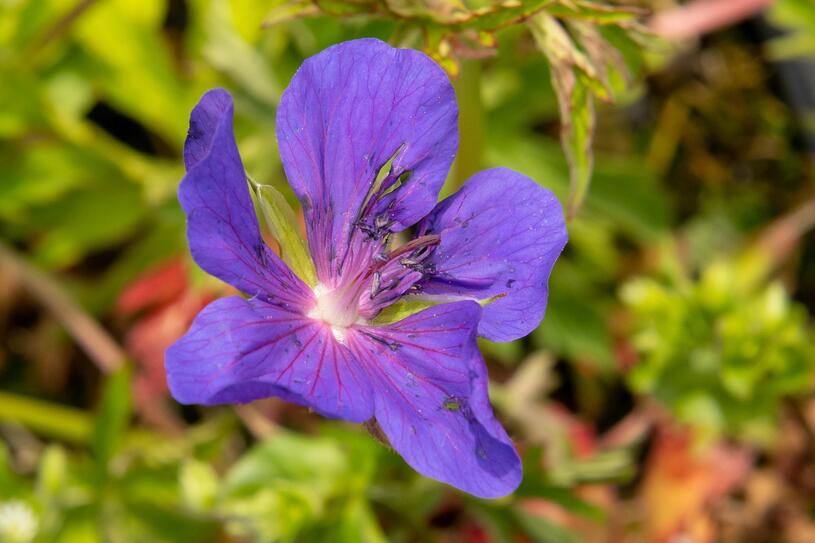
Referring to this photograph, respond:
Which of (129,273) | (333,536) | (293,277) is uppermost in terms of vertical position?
(293,277)

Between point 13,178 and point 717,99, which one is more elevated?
point 13,178

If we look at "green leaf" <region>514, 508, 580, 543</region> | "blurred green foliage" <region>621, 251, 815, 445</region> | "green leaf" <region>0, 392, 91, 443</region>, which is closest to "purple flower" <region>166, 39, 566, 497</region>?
"green leaf" <region>514, 508, 580, 543</region>

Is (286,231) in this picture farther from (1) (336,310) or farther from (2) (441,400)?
(2) (441,400)

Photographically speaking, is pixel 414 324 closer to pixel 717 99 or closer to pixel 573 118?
pixel 573 118

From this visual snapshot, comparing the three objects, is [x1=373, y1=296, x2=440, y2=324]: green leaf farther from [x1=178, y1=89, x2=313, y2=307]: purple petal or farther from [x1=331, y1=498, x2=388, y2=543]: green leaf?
[x1=331, y1=498, x2=388, y2=543]: green leaf

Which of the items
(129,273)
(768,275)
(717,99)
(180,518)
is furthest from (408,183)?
(717,99)

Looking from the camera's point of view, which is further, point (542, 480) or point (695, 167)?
point (695, 167)

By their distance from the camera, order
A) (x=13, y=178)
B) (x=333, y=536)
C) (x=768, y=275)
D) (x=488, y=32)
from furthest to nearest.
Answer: (x=768, y=275), (x=13, y=178), (x=333, y=536), (x=488, y=32)
